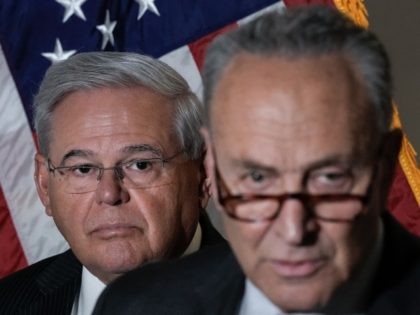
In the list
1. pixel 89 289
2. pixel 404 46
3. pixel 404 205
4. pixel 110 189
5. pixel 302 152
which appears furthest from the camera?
pixel 404 46

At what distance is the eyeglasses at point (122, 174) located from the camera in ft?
5.31

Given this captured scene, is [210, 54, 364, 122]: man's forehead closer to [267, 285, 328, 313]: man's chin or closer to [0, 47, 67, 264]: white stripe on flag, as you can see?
[267, 285, 328, 313]: man's chin

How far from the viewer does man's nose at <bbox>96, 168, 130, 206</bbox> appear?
1.60m

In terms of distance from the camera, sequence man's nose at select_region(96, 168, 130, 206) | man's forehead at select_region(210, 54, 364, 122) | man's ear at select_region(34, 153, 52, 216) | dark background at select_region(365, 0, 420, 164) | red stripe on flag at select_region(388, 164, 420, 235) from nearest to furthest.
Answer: man's forehead at select_region(210, 54, 364, 122) → man's nose at select_region(96, 168, 130, 206) → man's ear at select_region(34, 153, 52, 216) → red stripe on flag at select_region(388, 164, 420, 235) → dark background at select_region(365, 0, 420, 164)

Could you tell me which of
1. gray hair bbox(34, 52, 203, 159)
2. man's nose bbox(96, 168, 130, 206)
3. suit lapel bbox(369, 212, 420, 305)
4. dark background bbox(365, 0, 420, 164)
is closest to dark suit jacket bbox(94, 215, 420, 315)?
suit lapel bbox(369, 212, 420, 305)

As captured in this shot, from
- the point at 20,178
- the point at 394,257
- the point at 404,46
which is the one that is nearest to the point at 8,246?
the point at 20,178

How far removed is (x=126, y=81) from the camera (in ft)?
→ 5.45

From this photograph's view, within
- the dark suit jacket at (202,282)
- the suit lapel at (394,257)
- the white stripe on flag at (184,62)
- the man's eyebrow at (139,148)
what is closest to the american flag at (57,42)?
the white stripe on flag at (184,62)

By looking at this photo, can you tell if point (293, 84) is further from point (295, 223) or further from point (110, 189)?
point (110, 189)

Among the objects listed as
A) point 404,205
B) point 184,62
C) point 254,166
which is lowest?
point 404,205

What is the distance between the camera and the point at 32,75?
7.86 ft

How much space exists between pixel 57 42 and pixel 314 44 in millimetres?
1632

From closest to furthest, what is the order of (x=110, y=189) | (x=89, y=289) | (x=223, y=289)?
(x=223, y=289) → (x=110, y=189) → (x=89, y=289)

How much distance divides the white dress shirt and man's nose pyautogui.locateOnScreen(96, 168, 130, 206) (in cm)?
15
